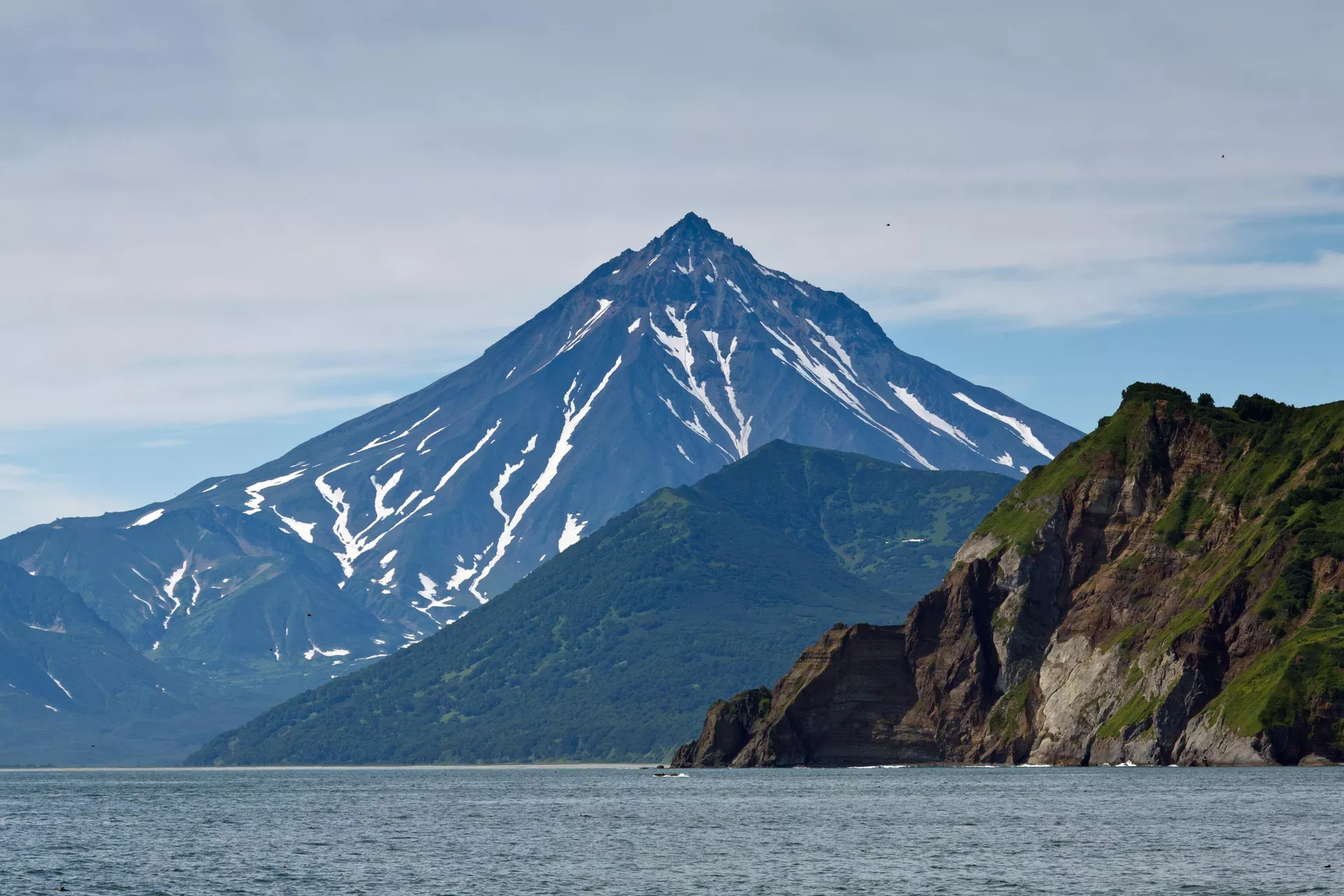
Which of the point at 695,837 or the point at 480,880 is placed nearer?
the point at 480,880

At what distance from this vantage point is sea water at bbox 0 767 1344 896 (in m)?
107

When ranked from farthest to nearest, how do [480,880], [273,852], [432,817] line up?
[432,817]
[273,852]
[480,880]

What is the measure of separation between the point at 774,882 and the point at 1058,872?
52.1 feet

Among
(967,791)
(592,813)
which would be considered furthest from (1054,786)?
(592,813)

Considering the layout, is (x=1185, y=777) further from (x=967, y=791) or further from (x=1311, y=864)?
(x=1311, y=864)

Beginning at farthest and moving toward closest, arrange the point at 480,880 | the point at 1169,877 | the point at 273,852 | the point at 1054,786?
the point at 1054,786 < the point at 273,852 < the point at 480,880 < the point at 1169,877

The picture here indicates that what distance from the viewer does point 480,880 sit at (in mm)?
113125

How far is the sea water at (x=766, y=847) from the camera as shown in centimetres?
10744

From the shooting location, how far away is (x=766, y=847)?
428 ft

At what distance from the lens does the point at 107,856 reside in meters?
137

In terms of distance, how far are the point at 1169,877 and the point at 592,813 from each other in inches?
3383

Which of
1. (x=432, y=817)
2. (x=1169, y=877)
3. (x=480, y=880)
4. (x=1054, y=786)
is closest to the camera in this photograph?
(x=1169, y=877)

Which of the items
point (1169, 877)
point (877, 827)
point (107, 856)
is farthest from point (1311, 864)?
point (107, 856)

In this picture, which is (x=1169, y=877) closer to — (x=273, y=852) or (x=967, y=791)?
(x=273, y=852)
